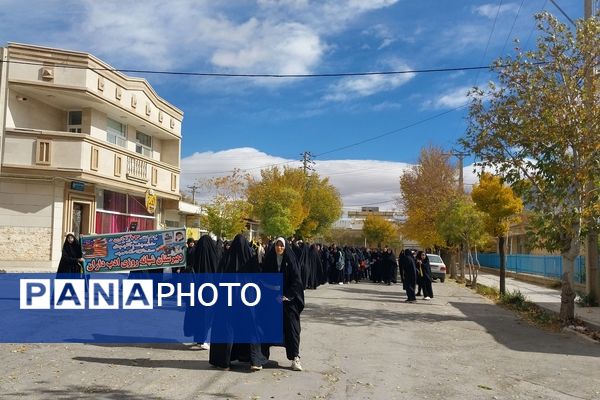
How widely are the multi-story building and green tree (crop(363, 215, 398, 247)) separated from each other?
2091 inches

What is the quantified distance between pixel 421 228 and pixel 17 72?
915 inches

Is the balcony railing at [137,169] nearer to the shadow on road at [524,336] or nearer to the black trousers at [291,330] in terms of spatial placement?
the shadow on road at [524,336]

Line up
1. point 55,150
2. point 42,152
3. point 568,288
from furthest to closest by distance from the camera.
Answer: point 55,150, point 42,152, point 568,288

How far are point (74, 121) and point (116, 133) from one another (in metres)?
2.14

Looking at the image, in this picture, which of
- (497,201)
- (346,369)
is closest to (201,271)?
(346,369)

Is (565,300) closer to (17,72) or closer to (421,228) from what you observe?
(17,72)

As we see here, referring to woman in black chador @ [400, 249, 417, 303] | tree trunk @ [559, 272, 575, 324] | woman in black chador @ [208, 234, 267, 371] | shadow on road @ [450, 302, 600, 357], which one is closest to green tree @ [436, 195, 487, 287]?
woman in black chador @ [400, 249, 417, 303]

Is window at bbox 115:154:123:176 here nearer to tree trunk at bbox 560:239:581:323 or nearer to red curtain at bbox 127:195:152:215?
red curtain at bbox 127:195:152:215

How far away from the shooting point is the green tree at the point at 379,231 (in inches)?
2963

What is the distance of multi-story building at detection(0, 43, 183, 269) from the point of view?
21094mm
